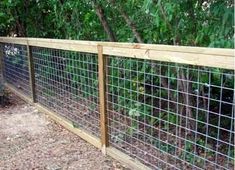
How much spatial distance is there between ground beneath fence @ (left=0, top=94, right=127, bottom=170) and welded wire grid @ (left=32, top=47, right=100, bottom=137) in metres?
0.21

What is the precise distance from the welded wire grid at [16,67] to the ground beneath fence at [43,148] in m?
1.00

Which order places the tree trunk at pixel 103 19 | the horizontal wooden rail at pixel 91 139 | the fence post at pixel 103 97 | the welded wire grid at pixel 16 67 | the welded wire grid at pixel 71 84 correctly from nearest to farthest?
the horizontal wooden rail at pixel 91 139 → the fence post at pixel 103 97 → the welded wire grid at pixel 71 84 → the tree trunk at pixel 103 19 → the welded wire grid at pixel 16 67

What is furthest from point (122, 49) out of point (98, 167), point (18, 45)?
point (18, 45)

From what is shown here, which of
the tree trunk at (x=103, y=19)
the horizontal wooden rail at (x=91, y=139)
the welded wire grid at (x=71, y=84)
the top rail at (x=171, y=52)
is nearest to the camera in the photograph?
the top rail at (x=171, y=52)

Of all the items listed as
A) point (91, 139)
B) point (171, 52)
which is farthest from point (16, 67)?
point (171, 52)

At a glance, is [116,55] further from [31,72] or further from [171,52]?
[31,72]

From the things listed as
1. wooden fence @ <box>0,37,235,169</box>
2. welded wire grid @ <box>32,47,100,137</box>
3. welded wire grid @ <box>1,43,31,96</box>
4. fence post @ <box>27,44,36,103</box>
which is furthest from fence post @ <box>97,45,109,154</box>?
welded wire grid @ <box>1,43,31,96</box>

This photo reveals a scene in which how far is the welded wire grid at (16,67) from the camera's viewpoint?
5801 mm

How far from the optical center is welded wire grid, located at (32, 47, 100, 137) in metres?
3.90

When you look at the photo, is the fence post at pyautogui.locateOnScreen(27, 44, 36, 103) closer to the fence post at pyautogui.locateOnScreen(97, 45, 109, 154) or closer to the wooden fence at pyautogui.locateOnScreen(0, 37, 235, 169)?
the wooden fence at pyautogui.locateOnScreen(0, 37, 235, 169)

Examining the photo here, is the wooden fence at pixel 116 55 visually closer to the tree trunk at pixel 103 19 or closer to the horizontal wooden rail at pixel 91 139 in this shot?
the horizontal wooden rail at pixel 91 139

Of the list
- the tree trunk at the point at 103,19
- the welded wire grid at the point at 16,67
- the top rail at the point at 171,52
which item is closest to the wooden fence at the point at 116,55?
the top rail at the point at 171,52

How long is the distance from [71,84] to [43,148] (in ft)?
2.84

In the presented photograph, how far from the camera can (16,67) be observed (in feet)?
20.7
